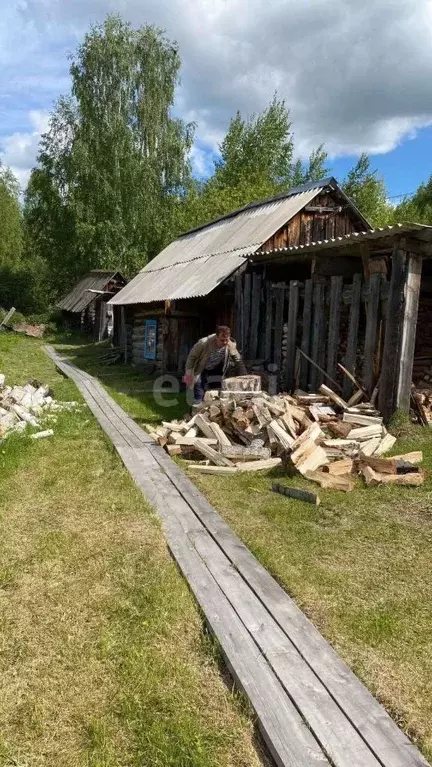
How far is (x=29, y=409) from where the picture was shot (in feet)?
30.9

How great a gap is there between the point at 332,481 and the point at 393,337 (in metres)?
2.93

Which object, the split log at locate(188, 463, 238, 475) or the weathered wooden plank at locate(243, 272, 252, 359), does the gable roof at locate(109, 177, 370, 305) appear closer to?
the weathered wooden plank at locate(243, 272, 252, 359)

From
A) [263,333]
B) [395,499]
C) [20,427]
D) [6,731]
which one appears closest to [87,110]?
[263,333]

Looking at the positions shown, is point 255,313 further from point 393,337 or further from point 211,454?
point 211,454

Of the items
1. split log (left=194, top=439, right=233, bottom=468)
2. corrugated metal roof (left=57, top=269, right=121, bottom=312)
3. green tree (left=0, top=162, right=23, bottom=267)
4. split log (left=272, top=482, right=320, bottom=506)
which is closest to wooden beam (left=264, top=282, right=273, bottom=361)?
split log (left=194, top=439, right=233, bottom=468)

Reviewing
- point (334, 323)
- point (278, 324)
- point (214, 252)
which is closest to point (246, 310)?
point (278, 324)

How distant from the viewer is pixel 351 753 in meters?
2.43

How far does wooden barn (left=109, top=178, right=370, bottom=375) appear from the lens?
481 inches

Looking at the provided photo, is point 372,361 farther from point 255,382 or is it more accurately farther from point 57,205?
point 57,205

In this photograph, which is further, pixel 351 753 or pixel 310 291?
pixel 310 291

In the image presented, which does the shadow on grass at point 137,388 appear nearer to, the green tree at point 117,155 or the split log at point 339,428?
the split log at point 339,428

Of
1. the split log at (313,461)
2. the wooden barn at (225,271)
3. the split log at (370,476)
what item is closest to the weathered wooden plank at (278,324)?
the wooden barn at (225,271)

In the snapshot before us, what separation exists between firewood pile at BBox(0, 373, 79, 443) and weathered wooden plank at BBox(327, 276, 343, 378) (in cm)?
482

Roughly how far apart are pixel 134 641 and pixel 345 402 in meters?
6.11
